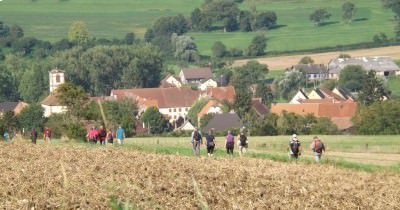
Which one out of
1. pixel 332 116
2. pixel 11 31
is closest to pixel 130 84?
pixel 11 31

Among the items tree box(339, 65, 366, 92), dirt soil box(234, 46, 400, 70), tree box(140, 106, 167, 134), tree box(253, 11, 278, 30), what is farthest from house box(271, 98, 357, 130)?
tree box(253, 11, 278, 30)

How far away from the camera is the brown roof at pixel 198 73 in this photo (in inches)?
6009

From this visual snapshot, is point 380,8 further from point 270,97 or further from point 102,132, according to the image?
point 102,132

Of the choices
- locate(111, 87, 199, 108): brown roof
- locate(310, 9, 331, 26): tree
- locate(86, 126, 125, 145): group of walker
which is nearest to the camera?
locate(86, 126, 125, 145): group of walker

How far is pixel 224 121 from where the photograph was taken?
314 ft

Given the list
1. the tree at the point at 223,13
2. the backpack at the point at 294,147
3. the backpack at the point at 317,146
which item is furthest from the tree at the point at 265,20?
the backpack at the point at 317,146

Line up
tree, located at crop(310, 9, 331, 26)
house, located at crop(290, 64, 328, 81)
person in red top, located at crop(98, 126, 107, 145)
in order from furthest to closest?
tree, located at crop(310, 9, 331, 26)
house, located at crop(290, 64, 328, 81)
person in red top, located at crop(98, 126, 107, 145)

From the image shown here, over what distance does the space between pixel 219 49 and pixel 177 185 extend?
143999 mm

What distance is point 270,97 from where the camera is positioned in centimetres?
12606

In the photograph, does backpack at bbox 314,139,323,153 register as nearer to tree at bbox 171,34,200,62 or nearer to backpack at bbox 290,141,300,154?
backpack at bbox 290,141,300,154

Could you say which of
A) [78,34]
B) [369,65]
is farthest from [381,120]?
[78,34]

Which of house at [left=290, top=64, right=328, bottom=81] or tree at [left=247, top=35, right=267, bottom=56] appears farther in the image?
tree at [left=247, top=35, right=267, bottom=56]

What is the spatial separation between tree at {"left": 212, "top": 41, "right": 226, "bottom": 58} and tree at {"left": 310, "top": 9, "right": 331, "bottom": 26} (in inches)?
1043

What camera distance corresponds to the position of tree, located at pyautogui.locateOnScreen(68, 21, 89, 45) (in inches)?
6779
